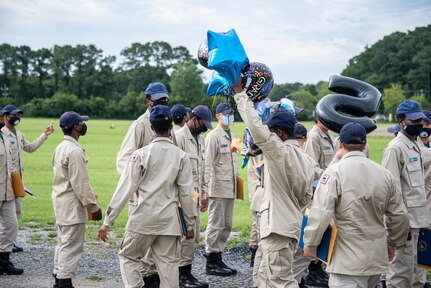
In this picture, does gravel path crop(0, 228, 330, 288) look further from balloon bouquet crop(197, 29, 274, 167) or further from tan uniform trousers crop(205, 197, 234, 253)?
balloon bouquet crop(197, 29, 274, 167)

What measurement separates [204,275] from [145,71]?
113297 millimetres

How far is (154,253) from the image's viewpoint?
561cm

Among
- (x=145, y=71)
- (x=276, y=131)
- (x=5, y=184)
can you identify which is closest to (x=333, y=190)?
(x=276, y=131)

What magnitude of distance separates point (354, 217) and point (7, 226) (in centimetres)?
603

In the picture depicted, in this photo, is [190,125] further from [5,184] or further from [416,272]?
[416,272]

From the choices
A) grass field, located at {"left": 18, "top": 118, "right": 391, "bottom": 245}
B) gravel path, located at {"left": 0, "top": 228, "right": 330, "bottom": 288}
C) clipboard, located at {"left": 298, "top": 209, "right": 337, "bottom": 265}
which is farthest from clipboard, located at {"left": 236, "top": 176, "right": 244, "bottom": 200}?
clipboard, located at {"left": 298, "top": 209, "right": 337, "bottom": 265}

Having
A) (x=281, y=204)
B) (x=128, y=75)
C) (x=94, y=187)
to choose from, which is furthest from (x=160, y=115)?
(x=128, y=75)

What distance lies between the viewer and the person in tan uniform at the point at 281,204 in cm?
483

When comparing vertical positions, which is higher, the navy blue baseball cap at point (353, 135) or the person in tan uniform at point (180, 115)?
the person in tan uniform at point (180, 115)

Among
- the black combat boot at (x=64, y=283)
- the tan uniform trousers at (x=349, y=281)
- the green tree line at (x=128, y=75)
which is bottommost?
the black combat boot at (x=64, y=283)

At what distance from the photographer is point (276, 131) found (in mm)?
5133

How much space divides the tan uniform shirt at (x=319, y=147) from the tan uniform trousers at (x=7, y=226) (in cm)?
508

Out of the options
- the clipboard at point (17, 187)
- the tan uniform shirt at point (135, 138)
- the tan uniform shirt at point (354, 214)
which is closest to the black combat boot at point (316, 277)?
the tan uniform shirt at point (354, 214)

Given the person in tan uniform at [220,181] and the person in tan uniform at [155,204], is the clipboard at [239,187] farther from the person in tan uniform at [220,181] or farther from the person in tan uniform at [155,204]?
the person in tan uniform at [155,204]
